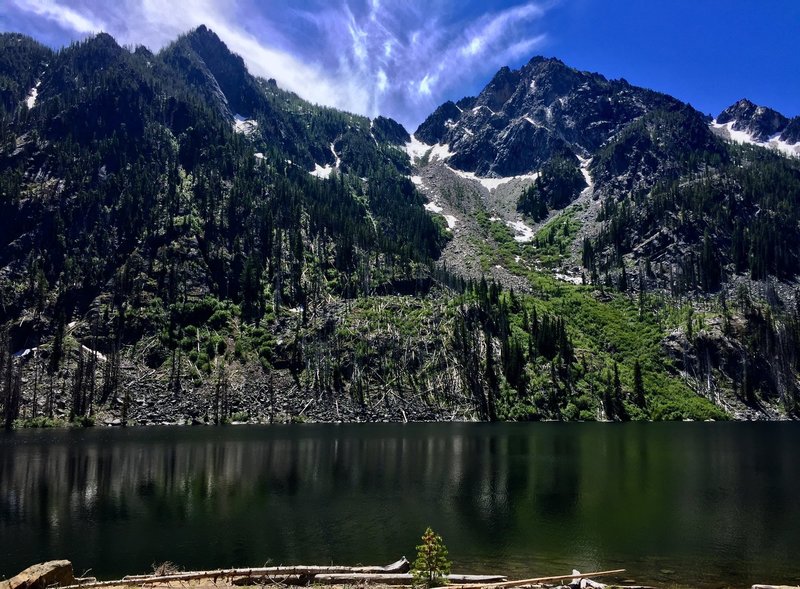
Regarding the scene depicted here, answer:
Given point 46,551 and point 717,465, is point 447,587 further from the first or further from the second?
point 717,465

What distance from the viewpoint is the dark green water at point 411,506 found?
3178 cm

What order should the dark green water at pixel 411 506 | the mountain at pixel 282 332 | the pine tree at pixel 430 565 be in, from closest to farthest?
the pine tree at pixel 430 565, the dark green water at pixel 411 506, the mountain at pixel 282 332

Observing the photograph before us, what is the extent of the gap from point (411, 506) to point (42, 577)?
28024 mm

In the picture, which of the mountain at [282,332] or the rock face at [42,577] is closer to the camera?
the rock face at [42,577]

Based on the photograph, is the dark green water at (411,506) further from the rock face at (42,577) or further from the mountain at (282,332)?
the mountain at (282,332)

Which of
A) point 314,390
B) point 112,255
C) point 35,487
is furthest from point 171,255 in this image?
point 35,487

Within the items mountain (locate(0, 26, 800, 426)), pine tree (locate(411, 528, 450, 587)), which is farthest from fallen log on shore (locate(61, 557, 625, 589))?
mountain (locate(0, 26, 800, 426))

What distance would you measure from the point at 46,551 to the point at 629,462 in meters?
59.4

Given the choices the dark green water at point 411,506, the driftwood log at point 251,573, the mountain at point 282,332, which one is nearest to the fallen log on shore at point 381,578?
the driftwood log at point 251,573

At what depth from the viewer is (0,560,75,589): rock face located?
2070 centimetres

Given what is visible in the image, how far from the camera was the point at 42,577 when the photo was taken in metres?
21.3

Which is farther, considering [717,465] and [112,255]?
[112,255]

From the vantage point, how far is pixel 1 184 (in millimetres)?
175000

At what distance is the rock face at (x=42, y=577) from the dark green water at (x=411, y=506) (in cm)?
712
